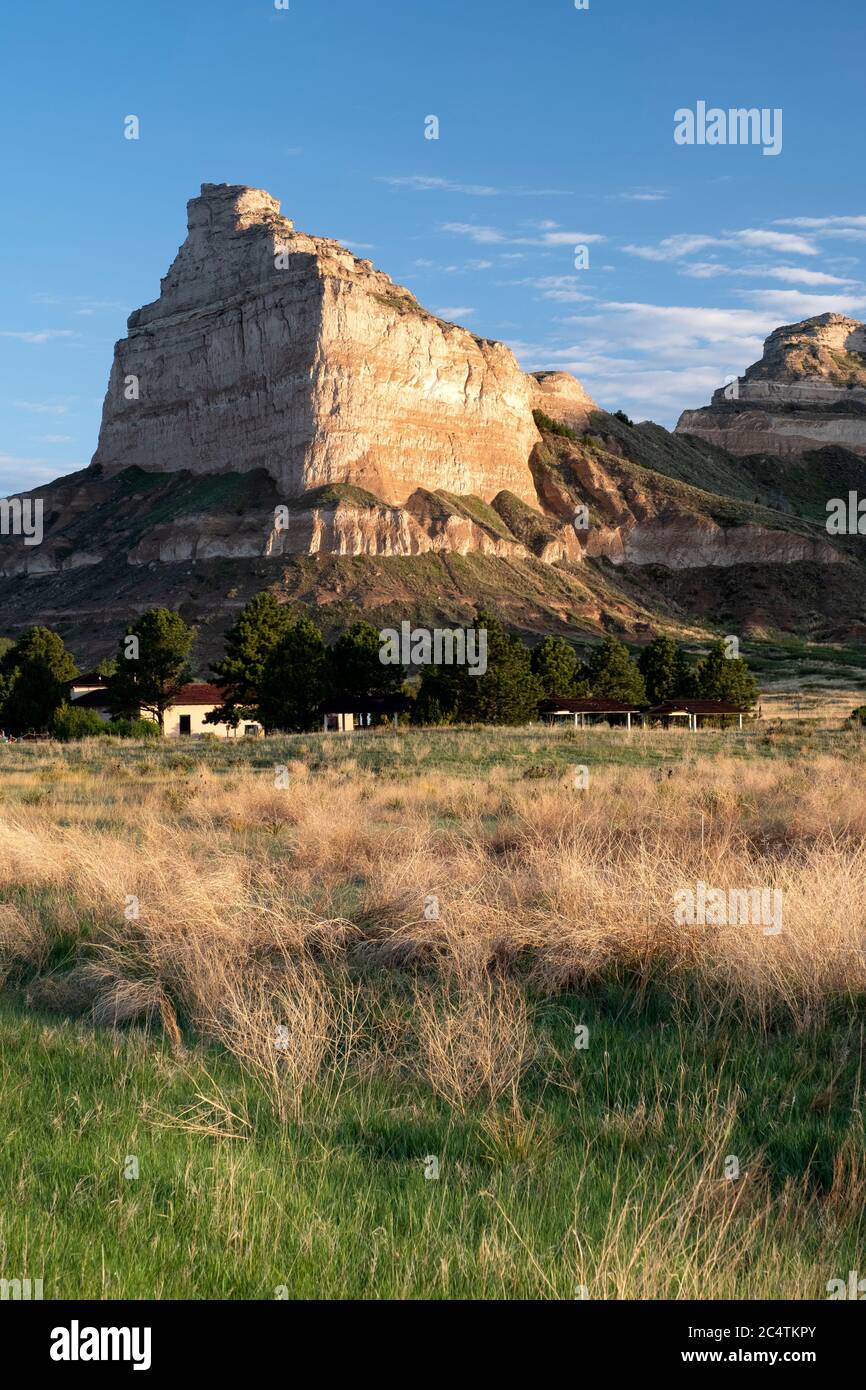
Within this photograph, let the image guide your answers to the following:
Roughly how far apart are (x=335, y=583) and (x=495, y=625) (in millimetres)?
38467

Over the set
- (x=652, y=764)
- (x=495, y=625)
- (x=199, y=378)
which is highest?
(x=199, y=378)

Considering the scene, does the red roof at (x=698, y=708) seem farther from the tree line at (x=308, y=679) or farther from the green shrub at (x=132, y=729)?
the green shrub at (x=132, y=729)

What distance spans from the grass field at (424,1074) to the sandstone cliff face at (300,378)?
341ft

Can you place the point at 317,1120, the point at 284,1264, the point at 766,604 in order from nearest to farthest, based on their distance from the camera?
the point at 284,1264 → the point at 317,1120 → the point at 766,604

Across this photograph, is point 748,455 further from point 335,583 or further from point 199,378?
point 335,583

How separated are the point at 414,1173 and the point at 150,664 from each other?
179 feet

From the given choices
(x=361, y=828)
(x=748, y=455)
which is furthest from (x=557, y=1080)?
(x=748, y=455)

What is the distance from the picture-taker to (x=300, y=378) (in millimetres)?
113750

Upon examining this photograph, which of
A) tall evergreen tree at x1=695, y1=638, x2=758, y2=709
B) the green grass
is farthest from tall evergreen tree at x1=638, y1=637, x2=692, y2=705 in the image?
the green grass

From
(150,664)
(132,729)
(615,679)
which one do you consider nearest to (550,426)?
(615,679)

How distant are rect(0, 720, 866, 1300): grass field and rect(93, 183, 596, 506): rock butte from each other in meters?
104

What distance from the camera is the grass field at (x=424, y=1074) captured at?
3574 mm

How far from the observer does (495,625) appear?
5825cm

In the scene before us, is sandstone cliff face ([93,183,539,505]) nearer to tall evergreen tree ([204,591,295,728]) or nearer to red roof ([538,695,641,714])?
tall evergreen tree ([204,591,295,728])
